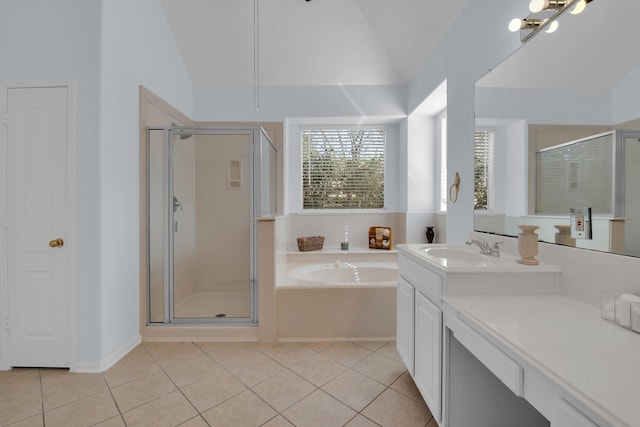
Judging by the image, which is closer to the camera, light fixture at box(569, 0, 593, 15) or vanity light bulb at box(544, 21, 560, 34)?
light fixture at box(569, 0, 593, 15)

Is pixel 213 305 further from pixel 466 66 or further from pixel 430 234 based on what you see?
pixel 466 66

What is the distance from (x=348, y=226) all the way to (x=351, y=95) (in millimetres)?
1715

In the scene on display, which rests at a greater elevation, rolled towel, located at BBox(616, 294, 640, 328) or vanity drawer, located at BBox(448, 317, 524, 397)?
rolled towel, located at BBox(616, 294, 640, 328)

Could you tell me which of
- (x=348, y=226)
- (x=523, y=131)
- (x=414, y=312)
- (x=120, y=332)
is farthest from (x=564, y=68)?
(x=120, y=332)

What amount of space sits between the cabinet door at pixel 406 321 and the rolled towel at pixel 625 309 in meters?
0.89

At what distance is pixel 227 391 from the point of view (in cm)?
189

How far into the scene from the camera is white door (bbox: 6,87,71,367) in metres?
2.09

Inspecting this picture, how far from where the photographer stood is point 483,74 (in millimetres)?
2053

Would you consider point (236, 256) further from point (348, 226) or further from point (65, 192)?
point (348, 226)

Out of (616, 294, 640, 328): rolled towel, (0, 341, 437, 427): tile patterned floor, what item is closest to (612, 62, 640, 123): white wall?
(616, 294, 640, 328): rolled towel

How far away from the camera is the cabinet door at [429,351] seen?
4.60 ft

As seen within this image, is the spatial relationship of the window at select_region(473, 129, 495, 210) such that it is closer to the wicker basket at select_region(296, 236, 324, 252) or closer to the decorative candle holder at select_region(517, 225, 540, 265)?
the decorative candle holder at select_region(517, 225, 540, 265)

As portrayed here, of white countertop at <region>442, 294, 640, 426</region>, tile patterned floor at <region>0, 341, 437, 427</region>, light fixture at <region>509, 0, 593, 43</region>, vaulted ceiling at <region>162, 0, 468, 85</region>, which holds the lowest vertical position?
tile patterned floor at <region>0, 341, 437, 427</region>

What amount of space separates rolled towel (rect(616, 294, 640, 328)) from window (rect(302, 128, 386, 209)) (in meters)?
3.24
